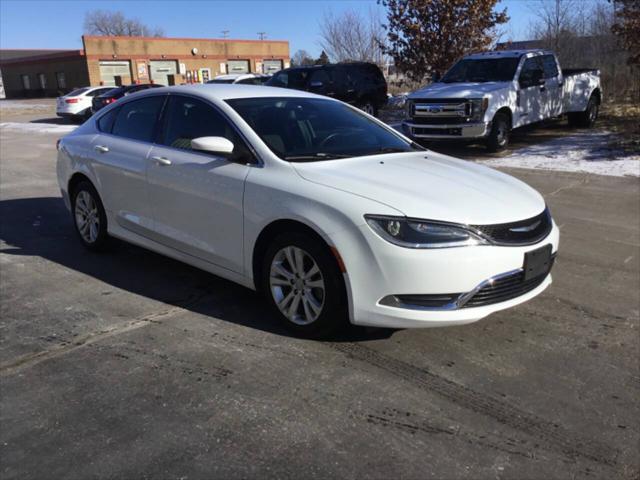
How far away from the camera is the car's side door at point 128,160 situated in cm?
504

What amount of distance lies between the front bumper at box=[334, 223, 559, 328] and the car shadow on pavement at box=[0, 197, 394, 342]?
19.6 inches

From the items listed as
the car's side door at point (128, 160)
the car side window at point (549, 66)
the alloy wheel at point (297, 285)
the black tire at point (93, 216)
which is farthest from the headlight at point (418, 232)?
the car side window at point (549, 66)

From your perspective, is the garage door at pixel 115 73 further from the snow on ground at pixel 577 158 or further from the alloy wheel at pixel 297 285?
the alloy wheel at pixel 297 285

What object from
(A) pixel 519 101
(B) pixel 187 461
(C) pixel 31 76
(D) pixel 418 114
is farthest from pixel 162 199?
(C) pixel 31 76

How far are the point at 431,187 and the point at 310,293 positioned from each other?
3.40 ft

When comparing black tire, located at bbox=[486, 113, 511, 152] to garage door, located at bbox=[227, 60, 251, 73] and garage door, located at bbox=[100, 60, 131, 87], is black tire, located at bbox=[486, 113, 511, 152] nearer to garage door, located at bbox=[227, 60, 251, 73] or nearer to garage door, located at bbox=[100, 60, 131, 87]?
garage door, located at bbox=[100, 60, 131, 87]

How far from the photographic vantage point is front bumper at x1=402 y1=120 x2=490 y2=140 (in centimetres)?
1138

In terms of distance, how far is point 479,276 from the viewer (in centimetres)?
350

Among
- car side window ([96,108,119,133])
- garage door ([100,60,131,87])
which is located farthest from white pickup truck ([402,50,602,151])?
garage door ([100,60,131,87])

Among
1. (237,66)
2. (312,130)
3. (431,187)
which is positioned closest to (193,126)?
(312,130)

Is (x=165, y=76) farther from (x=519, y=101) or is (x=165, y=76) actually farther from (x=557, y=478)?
(x=557, y=478)

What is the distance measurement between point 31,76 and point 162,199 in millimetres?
65157

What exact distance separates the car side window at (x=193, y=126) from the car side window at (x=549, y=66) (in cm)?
1052

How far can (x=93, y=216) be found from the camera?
580cm
